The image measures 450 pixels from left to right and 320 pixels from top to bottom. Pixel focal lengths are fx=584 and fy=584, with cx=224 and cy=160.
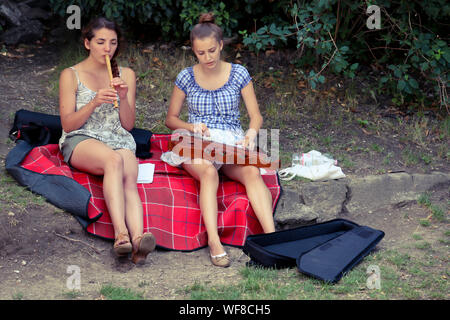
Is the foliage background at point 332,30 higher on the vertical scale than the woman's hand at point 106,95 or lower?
higher

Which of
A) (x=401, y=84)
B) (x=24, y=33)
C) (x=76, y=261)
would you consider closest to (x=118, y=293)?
(x=76, y=261)

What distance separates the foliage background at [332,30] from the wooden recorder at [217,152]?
1329 mm

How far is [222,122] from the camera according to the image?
12.7 feet

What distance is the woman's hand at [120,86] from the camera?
3426 mm

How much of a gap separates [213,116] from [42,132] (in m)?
1.15

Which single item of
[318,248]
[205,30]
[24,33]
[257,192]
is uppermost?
[24,33]

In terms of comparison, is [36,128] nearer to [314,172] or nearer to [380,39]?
[314,172]

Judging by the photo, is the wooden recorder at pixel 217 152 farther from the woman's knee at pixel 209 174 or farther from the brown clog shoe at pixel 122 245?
the brown clog shoe at pixel 122 245

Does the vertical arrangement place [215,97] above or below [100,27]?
below

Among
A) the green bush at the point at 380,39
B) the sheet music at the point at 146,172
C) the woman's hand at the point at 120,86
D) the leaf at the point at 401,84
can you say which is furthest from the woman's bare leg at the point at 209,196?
the leaf at the point at 401,84

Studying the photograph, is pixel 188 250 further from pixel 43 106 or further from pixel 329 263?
pixel 43 106

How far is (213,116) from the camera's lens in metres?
3.88

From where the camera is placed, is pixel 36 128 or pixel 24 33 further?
A: pixel 24 33
